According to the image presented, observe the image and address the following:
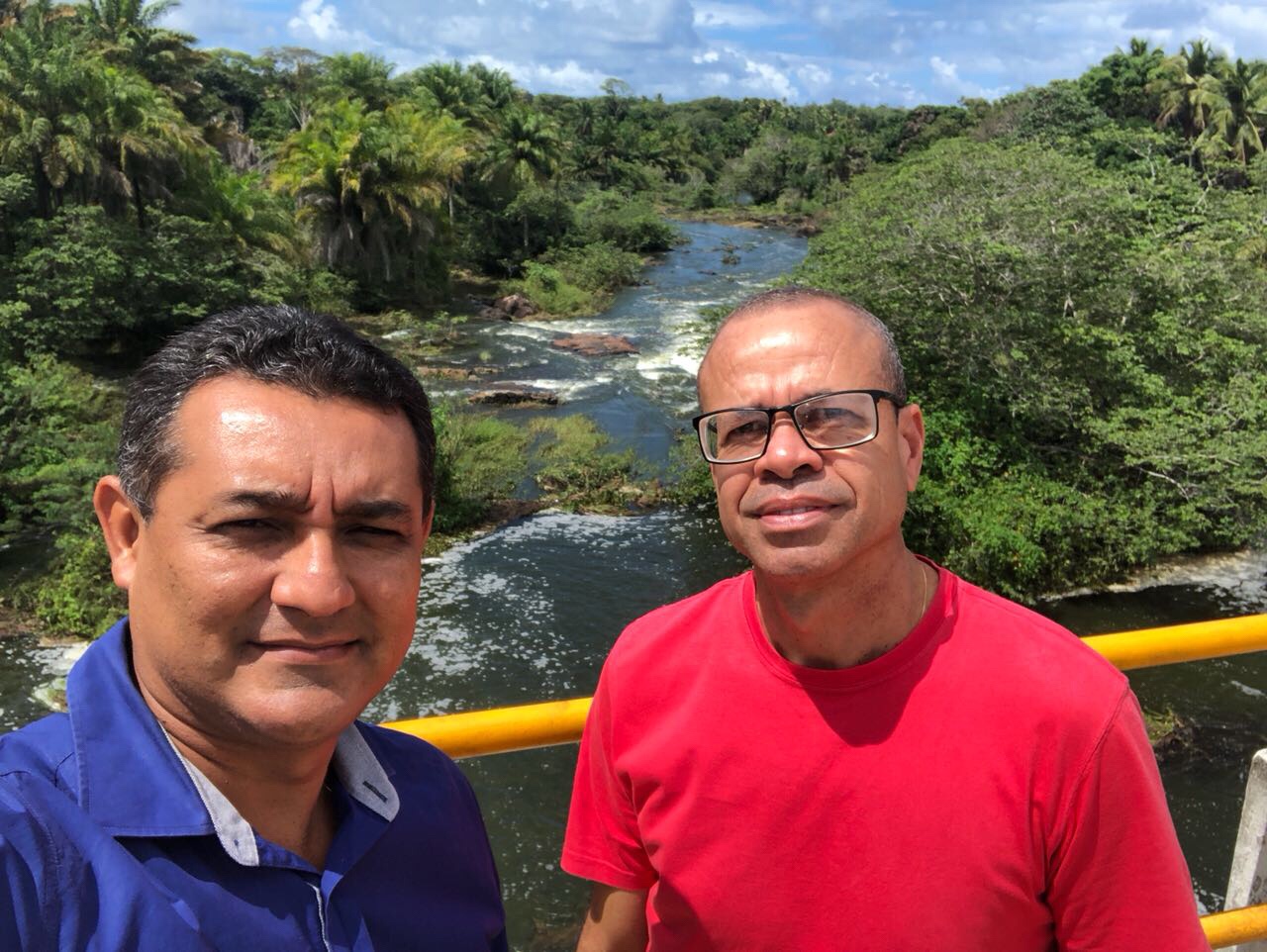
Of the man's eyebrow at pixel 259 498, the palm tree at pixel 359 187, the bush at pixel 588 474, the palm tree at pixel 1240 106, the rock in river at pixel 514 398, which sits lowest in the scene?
the bush at pixel 588 474

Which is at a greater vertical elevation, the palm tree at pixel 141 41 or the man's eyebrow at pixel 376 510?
the palm tree at pixel 141 41

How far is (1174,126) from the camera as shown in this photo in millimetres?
35656

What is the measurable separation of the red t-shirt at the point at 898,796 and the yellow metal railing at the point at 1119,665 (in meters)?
0.07

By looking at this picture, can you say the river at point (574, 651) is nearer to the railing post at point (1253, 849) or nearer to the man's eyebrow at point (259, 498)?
the railing post at point (1253, 849)

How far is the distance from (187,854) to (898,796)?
96 centimetres

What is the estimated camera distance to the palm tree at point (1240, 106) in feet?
110

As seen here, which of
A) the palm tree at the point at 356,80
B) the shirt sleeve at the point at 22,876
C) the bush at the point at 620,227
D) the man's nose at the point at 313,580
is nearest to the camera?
the shirt sleeve at the point at 22,876

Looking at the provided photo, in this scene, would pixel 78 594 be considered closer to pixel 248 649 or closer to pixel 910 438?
pixel 248 649

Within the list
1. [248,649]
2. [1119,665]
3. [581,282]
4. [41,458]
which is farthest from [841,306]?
[581,282]

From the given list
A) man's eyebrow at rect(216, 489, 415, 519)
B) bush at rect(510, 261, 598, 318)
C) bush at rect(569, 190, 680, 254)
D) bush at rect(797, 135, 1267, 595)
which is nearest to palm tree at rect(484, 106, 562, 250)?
bush at rect(569, 190, 680, 254)

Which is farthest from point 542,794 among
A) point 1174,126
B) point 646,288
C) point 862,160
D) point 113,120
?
point 862,160

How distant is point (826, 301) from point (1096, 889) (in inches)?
38.0

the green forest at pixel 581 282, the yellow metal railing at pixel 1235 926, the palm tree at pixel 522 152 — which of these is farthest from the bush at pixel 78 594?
the palm tree at pixel 522 152

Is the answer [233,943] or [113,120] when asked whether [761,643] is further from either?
[113,120]
